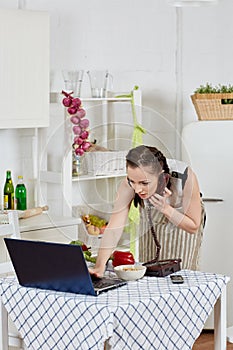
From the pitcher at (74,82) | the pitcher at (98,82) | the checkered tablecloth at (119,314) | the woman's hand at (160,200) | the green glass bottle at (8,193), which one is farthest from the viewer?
the pitcher at (98,82)

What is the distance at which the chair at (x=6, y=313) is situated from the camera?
2.79m

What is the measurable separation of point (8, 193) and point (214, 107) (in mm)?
1262

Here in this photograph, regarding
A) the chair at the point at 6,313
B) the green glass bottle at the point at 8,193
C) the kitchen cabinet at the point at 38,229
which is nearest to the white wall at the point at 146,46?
the green glass bottle at the point at 8,193

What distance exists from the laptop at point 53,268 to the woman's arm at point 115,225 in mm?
169

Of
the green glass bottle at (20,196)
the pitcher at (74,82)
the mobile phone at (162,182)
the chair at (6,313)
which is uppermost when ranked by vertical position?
the pitcher at (74,82)

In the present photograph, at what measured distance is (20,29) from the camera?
393cm

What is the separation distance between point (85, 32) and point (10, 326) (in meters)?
1.99

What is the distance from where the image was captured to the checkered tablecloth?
247 cm

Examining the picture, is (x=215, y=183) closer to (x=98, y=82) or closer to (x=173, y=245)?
(x=173, y=245)

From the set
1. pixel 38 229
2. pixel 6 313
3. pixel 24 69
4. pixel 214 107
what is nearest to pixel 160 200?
pixel 6 313

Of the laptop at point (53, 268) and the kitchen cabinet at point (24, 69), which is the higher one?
the kitchen cabinet at point (24, 69)

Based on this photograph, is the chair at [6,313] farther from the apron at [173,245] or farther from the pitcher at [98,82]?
the pitcher at [98,82]

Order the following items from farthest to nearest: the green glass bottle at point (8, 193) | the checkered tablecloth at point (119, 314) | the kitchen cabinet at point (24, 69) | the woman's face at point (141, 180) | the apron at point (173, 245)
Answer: the green glass bottle at point (8, 193) → the kitchen cabinet at point (24, 69) → the apron at point (173, 245) → the woman's face at point (141, 180) → the checkered tablecloth at point (119, 314)

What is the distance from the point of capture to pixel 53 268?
259cm
